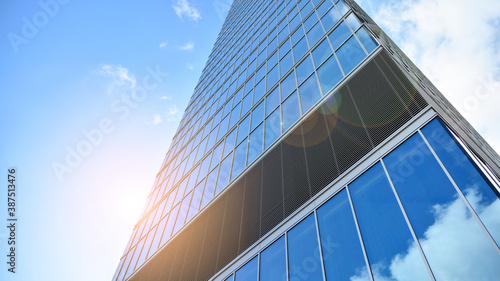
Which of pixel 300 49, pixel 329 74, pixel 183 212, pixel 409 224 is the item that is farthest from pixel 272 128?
pixel 409 224

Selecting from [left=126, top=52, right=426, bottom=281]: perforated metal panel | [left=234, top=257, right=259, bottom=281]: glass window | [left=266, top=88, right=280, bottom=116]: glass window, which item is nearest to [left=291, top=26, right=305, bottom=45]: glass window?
[left=266, top=88, right=280, bottom=116]: glass window

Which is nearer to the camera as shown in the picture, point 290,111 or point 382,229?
point 382,229

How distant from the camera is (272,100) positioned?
57.0 feet

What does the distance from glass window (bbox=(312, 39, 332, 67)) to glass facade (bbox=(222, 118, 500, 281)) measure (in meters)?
7.28

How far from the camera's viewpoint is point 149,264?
18.1 m

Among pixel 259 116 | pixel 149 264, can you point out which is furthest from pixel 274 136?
pixel 149 264

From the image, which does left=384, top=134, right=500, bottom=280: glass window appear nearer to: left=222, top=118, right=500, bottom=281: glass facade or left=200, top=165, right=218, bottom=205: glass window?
left=222, top=118, right=500, bottom=281: glass facade

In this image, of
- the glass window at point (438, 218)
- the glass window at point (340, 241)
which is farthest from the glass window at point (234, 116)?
the glass window at point (438, 218)

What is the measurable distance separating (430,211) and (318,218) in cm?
348

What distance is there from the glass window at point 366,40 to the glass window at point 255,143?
21.0 feet

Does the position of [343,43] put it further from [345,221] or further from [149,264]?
[149,264]

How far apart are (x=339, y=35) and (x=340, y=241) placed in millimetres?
9734

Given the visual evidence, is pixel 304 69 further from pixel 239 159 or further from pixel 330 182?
pixel 330 182

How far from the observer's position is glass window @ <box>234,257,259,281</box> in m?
10.6
